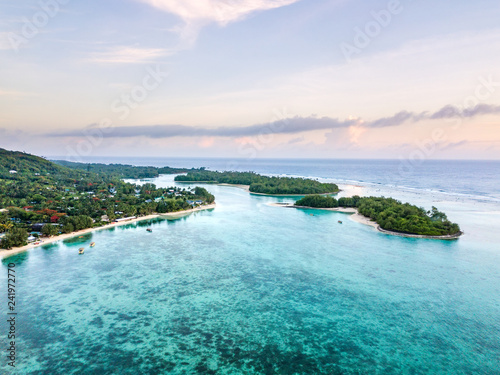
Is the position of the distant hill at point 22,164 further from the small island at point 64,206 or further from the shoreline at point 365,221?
the shoreline at point 365,221

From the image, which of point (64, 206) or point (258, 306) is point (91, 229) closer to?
point (64, 206)

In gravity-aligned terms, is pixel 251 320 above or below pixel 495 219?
below

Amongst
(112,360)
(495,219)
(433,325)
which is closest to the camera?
(112,360)

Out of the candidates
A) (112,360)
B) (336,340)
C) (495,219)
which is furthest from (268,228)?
(495,219)

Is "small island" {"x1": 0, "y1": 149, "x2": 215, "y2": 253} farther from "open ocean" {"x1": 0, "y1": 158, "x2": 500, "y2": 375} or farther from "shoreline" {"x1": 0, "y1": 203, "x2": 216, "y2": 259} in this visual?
"open ocean" {"x1": 0, "y1": 158, "x2": 500, "y2": 375}

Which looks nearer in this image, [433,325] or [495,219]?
[433,325]

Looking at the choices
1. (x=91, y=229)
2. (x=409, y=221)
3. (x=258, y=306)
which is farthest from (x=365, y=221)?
(x=91, y=229)

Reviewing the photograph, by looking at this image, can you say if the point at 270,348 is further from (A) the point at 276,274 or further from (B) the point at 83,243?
(B) the point at 83,243

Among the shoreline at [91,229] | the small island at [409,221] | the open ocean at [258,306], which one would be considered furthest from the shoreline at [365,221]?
the shoreline at [91,229]
